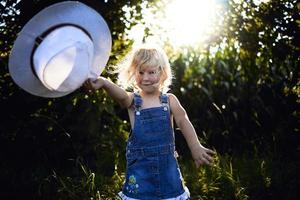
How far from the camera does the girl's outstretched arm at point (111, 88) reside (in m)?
2.68

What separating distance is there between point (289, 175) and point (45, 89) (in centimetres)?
222

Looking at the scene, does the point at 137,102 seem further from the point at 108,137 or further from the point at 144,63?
the point at 108,137

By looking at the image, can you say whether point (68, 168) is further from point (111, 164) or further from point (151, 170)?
point (151, 170)

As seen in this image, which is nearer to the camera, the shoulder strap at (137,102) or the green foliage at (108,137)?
the shoulder strap at (137,102)

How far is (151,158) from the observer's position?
293 cm

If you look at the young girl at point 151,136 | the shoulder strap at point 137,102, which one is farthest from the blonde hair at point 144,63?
the shoulder strap at point 137,102

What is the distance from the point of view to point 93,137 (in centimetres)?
439

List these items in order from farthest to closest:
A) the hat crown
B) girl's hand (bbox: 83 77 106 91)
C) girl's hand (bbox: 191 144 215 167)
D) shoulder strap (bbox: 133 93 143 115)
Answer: shoulder strap (bbox: 133 93 143 115), girl's hand (bbox: 191 144 215 167), girl's hand (bbox: 83 77 106 91), the hat crown

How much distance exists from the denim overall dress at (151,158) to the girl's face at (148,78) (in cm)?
10

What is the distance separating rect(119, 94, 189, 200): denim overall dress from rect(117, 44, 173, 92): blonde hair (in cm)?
17

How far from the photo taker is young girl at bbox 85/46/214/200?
2.93m

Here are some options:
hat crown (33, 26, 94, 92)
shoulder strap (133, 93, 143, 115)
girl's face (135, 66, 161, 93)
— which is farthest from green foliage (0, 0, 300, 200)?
hat crown (33, 26, 94, 92)

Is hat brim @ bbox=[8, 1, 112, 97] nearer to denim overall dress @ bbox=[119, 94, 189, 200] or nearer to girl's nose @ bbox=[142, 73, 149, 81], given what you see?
girl's nose @ bbox=[142, 73, 149, 81]

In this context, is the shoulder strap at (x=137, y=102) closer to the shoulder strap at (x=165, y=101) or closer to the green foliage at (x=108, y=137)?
the shoulder strap at (x=165, y=101)
